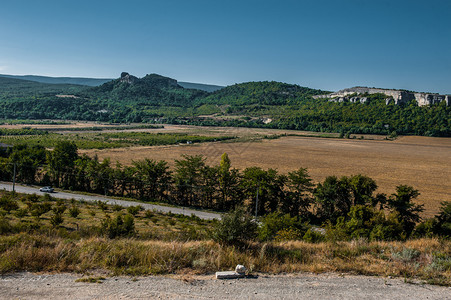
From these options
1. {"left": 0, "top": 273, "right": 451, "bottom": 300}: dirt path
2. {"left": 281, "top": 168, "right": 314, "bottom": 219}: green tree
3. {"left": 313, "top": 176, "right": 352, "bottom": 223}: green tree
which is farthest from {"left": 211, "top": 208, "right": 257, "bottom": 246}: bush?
{"left": 281, "top": 168, "right": 314, "bottom": 219}: green tree

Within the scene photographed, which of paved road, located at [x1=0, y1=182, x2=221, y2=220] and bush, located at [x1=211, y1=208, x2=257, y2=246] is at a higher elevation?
bush, located at [x1=211, y1=208, x2=257, y2=246]

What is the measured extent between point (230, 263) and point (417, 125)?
532 feet

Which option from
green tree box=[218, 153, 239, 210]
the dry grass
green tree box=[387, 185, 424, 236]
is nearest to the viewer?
the dry grass

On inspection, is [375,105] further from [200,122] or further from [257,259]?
[257,259]

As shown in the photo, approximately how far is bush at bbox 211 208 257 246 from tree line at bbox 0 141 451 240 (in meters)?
9.82

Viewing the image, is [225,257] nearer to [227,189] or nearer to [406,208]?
[406,208]

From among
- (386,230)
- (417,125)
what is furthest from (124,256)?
(417,125)

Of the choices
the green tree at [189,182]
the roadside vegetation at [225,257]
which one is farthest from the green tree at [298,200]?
the roadside vegetation at [225,257]

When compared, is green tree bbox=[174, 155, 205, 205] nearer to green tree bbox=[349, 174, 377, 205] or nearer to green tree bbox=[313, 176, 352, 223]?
green tree bbox=[313, 176, 352, 223]

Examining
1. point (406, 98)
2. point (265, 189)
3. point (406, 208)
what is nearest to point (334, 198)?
point (406, 208)

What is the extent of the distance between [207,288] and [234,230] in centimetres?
274

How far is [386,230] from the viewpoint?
1770 centimetres

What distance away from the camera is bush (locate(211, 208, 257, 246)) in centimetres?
930

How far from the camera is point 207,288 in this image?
6715 mm
